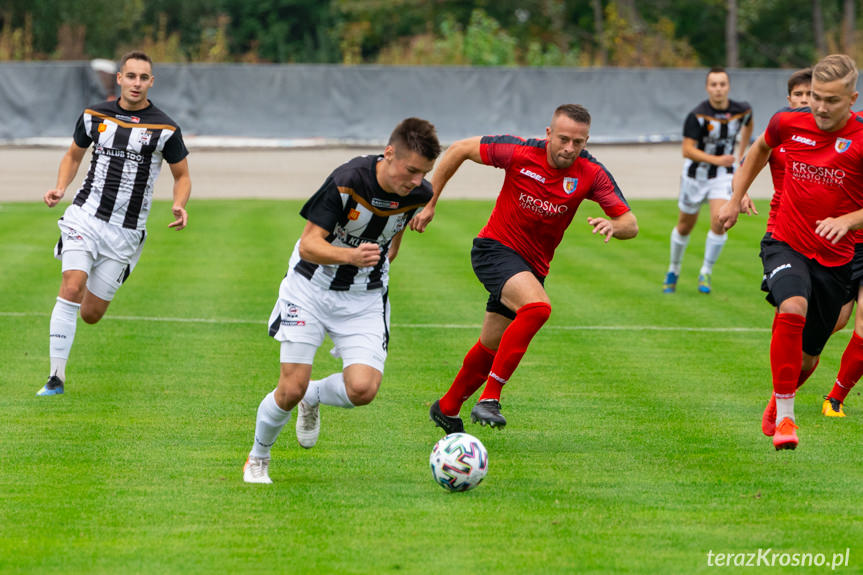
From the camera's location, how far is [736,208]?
746 centimetres

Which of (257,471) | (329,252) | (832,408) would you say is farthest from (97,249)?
(832,408)

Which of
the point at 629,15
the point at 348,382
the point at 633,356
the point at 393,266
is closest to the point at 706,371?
the point at 633,356

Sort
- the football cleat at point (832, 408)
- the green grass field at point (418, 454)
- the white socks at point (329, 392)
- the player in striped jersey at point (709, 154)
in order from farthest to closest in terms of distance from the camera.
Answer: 1. the player in striped jersey at point (709, 154)
2. the football cleat at point (832, 408)
3. the white socks at point (329, 392)
4. the green grass field at point (418, 454)

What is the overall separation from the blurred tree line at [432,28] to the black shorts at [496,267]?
112ft

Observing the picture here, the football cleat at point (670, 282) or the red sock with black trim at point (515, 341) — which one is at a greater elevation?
the red sock with black trim at point (515, 341)

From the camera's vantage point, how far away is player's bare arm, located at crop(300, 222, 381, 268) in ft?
18.8

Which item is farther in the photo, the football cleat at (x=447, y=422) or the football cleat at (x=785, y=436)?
the football cleat at (x=447, y=422)

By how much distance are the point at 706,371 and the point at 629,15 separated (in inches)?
1587

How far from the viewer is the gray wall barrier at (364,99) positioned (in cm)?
3002

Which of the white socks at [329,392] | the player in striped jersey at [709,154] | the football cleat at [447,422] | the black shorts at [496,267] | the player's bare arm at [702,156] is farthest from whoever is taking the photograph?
the player in striped jersey at [709,154]

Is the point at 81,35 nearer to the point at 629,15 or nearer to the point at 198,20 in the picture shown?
the point at 198,20

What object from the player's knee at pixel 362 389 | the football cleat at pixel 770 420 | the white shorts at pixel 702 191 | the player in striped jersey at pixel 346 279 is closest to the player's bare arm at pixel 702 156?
the white shorts at pixel 702 191

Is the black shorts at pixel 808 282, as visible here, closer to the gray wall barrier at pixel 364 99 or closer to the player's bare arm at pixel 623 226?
the player's bare arm at pixel 623 226

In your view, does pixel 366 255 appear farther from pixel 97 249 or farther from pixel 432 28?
pixel 432 28
